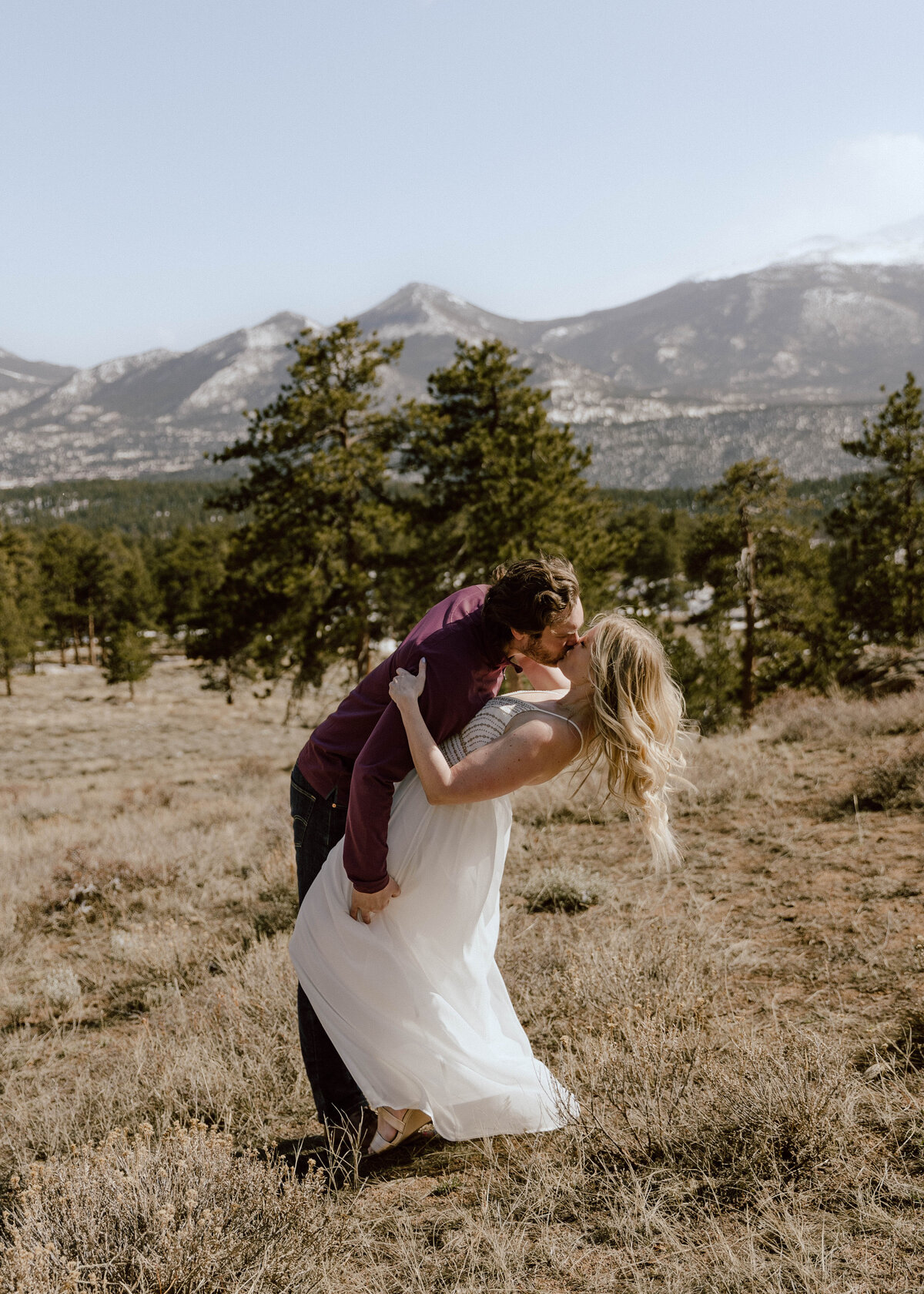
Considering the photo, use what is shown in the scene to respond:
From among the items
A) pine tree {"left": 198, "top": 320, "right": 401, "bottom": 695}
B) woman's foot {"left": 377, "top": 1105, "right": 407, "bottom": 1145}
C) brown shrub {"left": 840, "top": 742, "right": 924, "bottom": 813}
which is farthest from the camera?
pine tree {"left": 198, "top": 320, "right": 401, "bottom": 695}

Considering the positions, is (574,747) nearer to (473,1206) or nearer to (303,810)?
(303,810)

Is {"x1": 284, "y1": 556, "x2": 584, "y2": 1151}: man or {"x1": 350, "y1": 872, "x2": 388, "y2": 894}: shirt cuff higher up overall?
{"x1": 284, "y1": 556, "x2": 584, "y2": 1151}: man

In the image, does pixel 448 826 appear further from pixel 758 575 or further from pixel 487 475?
pixel 758 575

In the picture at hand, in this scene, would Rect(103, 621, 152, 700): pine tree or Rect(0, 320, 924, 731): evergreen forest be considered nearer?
Rect(0, 320, 924, 731): evergreen forest

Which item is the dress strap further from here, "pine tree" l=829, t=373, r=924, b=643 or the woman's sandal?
"pine tree" l=829, t=373, r=924, b=643

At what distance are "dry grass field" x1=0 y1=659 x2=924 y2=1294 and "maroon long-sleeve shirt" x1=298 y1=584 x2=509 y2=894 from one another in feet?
3.24

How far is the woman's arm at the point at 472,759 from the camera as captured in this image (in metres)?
2.54

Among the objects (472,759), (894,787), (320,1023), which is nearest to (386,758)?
(472,759)

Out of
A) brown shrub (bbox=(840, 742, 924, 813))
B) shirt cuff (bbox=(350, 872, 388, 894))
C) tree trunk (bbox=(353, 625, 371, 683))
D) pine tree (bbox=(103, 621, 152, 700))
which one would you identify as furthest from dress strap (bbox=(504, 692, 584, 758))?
pine tree (bbox=(103, 621, 152, 700))

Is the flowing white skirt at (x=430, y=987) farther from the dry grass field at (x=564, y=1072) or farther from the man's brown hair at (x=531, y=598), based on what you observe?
the man's brown hair at (x=531, y=598)

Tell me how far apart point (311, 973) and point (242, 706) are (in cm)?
4334

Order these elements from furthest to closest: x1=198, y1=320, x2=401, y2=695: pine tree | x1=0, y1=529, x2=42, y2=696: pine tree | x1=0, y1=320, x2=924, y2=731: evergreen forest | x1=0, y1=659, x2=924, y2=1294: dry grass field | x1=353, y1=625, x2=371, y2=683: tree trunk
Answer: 1. x1=0, y1=529, x2=42, y2=696: pine tree
2. x1=353, y1=625, x2=371, y2=683: tree trunk
3. x1=0, y1=320, x2=924, y2=731: evergreen forest
4. x1=198, y1=320, x2=401, y2=695: pine tree
5. x1=0, y1=659, x2=924, y2=1294: dry grass field

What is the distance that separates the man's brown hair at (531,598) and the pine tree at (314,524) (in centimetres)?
1429

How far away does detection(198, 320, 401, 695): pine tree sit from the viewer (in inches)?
674
